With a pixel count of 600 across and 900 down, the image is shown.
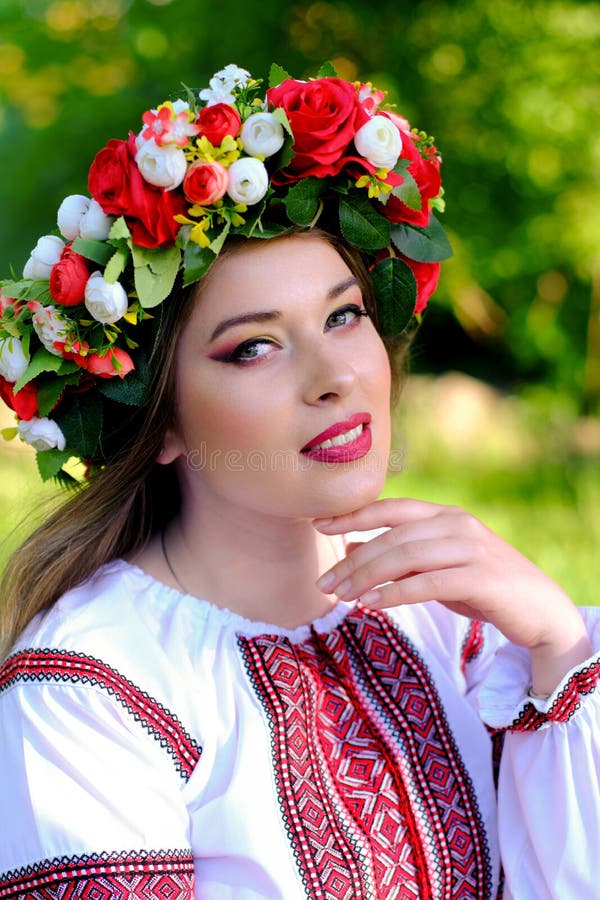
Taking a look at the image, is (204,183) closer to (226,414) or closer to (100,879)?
(226,414)

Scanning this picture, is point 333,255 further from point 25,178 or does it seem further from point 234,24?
point 25,178

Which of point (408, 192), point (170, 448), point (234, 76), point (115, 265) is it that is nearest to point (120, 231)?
point (115, 265)

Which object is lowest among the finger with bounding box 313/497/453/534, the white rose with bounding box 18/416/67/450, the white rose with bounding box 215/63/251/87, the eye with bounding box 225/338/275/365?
the finger with bounding box 313/497/453/534

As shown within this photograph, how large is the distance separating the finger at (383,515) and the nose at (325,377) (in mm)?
229

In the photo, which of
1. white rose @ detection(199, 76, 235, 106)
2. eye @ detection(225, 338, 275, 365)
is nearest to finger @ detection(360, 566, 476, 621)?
eye @ detection(225, 338, 275, 365)

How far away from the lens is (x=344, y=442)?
1.98 m

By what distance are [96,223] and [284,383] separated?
0.48 m

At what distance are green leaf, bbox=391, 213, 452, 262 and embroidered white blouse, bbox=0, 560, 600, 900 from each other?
0.83 m

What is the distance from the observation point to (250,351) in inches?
78.3

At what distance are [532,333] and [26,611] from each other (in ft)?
23.1

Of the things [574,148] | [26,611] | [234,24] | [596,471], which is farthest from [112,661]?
[234,24]

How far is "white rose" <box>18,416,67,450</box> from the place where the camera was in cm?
210

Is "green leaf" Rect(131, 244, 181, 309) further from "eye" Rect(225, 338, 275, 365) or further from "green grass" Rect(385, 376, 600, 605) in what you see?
"green grass" Rect(385, 376, 600, 605)

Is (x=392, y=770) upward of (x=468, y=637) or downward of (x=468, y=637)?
downward
